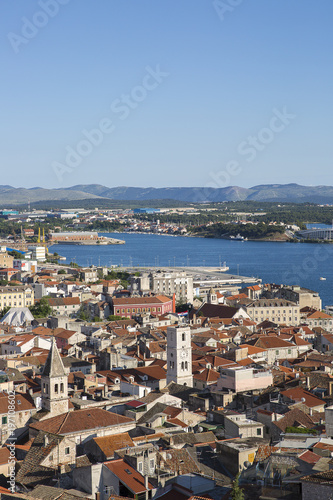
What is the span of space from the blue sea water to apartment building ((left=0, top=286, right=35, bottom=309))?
38.0ft

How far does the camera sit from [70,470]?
685 cm

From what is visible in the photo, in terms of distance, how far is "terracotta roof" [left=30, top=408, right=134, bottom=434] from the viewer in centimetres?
771

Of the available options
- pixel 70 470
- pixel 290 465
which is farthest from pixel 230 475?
pixel 70 470

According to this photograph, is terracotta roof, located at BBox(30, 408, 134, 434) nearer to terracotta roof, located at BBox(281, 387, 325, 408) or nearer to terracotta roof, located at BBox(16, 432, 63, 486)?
terracotta roof, located at BBox(16, 432, 63, 486)

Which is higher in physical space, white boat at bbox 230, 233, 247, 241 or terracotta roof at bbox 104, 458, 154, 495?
terracotta roof at bbox 104, 458, 154, 495

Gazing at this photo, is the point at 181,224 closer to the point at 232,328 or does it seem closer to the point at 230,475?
the point at 232,328

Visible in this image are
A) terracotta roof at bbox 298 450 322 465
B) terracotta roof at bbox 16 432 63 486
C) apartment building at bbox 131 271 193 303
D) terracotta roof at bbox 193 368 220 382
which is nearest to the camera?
terracotta roof at bbox 298 450 322 465

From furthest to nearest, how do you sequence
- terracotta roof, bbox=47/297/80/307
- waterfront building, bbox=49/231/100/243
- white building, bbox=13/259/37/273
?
waterfront building, bbox=49/231/100/243 < white building, bbox=13/259/37/273 < terracotta roof, bbox=47/297/80/307

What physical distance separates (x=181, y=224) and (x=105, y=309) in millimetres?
88790

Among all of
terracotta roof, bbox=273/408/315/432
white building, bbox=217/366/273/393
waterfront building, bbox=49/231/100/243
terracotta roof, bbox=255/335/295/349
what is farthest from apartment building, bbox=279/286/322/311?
waterfront building, bbox=49/231/100/243

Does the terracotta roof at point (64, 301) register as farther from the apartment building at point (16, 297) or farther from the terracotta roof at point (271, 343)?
the terracotta roof at point (271, 343)

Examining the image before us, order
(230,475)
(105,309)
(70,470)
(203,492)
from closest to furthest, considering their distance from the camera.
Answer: (203,492) < (230,475) < (70,470) < (105,309)

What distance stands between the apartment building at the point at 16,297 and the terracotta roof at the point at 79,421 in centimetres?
1585

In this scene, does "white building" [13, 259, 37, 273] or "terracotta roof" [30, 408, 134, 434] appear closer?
"terracotta roof" [30, 408, 134, 434]
